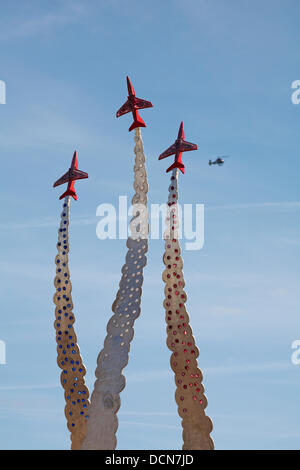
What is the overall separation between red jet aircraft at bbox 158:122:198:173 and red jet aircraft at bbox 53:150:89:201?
2785 mm

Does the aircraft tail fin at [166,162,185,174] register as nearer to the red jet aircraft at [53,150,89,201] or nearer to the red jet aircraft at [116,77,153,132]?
the red jet aircraft at [116,77,153,132]

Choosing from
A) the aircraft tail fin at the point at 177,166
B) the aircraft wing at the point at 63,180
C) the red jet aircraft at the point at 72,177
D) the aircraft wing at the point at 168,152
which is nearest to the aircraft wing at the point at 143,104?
the aircraft wing at the point at 168,152

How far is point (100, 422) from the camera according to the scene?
28141mm

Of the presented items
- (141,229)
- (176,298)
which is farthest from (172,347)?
(141,229)

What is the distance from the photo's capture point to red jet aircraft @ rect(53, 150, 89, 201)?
31.1m

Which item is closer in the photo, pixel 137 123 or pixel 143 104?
pixel 137 123

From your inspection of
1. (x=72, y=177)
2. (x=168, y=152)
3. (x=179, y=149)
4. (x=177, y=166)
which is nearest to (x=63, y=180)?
(x=72, y=177)

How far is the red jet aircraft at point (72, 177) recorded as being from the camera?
3109cm

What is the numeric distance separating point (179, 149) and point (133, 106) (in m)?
2.15

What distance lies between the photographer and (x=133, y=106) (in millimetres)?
30938

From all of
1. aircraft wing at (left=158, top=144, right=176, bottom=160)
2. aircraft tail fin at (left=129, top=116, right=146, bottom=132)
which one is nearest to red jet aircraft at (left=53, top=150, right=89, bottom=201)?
aircraft tail fin at (left=129, top=116, right=146, bottom=132)

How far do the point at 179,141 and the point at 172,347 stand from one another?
6865 mm

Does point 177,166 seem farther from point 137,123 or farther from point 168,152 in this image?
point 137,123
